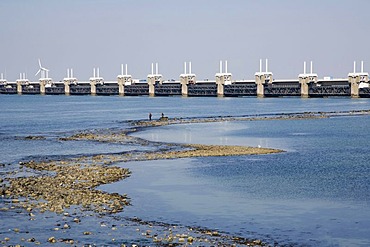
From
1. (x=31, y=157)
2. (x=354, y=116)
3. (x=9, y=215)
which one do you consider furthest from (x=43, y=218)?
(x=354, y=116)

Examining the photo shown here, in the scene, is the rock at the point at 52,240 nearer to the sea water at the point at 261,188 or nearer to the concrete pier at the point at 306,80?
the sea water at the point at 261,188

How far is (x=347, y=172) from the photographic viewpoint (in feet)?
144

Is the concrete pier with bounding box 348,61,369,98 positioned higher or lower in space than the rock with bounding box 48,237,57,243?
higher

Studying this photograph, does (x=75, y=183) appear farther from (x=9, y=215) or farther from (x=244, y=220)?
(x=244, y=220)

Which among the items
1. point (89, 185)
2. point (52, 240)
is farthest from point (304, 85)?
point (52, 240)

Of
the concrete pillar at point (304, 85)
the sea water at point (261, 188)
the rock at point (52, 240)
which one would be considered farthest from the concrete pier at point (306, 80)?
the rock at point (52, 240)

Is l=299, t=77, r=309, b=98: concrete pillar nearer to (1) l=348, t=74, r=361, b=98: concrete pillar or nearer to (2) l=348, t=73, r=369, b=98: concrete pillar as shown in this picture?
(1) l=348, t=74, r=361, b=98: concrete pillar

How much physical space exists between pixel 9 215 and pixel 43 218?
179cm

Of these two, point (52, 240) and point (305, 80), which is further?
point (305, 80)

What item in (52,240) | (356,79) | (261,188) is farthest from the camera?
(356,79)

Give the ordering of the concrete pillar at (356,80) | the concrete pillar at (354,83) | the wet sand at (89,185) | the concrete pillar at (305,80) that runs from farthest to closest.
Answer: the concrete pillar at (305,80), the concrete pillar at (354,83), the concrete pillar at (356,80), the wet sand at (89,185)

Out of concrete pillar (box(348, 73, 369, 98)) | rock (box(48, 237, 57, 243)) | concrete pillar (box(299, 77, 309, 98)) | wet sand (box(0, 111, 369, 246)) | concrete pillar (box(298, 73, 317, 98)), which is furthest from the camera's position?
concrete pillar (box(299, 77, 309, 98))

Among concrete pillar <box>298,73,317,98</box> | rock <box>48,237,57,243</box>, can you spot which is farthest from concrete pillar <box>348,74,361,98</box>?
rock <box>48,237,57,243</box>

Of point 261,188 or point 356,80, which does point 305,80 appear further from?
point 261,188
